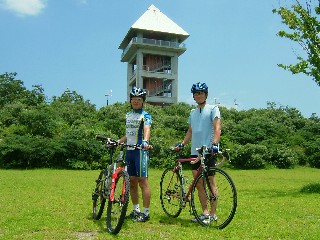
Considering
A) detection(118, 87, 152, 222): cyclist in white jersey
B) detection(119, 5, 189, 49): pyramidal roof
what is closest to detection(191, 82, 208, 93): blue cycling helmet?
detection(118, 87, 152, 222): cyclist in white jersey

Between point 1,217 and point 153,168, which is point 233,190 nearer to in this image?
point 1,217

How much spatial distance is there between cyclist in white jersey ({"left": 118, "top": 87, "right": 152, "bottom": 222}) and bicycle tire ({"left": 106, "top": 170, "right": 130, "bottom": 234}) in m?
0.57

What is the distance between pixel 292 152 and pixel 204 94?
20747mm

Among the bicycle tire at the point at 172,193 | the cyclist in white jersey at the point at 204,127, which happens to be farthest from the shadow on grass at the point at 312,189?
the cyclist in white jersey at the point at 204,127

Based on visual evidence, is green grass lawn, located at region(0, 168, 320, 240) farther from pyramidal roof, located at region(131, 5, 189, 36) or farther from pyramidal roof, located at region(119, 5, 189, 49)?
pyramidal roof, located at region(131, 5, 189, 36)

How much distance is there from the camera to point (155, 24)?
4778cm

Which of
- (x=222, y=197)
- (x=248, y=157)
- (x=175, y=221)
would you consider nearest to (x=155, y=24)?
(x=248, y=157)

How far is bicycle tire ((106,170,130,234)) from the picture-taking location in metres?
5.18

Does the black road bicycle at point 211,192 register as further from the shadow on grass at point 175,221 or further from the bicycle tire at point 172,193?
the shadow on grass at point 175,221

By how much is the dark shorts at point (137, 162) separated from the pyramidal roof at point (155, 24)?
41.5 meters

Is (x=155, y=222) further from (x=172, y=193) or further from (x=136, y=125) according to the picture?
(x=136, y=125)

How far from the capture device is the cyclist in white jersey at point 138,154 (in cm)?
612

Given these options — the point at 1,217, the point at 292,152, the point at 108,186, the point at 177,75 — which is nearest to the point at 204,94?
the point at 108,186

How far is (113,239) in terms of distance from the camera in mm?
4965
